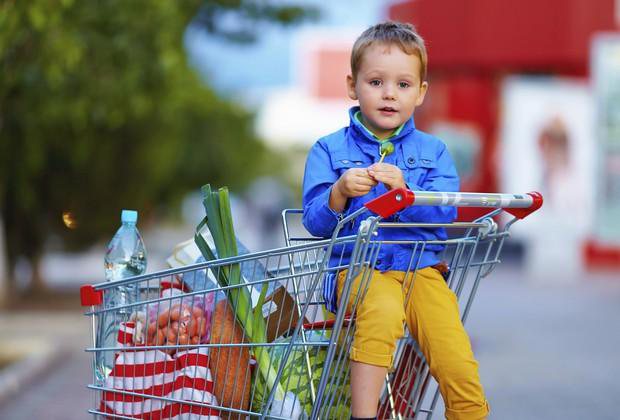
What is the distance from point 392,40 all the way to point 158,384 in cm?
136

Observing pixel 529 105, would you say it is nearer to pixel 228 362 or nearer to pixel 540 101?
pixel 540 101

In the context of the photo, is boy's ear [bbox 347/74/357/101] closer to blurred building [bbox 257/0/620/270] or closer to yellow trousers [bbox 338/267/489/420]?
yellow trousers [bbox 338/267/489/420]

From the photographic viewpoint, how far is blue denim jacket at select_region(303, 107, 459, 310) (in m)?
3.53

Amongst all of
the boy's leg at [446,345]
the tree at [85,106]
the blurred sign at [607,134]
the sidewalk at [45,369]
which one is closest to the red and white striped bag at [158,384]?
the boy's leg at [446,345]

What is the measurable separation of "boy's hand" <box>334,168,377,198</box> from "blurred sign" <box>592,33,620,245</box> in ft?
60.4

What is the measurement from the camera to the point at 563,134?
21.6m

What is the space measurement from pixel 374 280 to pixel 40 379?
248 inches

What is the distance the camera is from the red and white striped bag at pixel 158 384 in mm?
3533

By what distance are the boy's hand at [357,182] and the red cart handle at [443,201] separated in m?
0.13

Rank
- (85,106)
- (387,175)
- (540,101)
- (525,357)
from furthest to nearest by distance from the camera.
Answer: (540,101)
(85,106)
(525,357)
(387,175)

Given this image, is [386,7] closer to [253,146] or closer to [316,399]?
[253,146]

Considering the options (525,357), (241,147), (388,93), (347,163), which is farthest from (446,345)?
(241,147)

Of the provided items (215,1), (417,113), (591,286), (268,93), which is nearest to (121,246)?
(215,1)

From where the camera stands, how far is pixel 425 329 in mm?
3498
